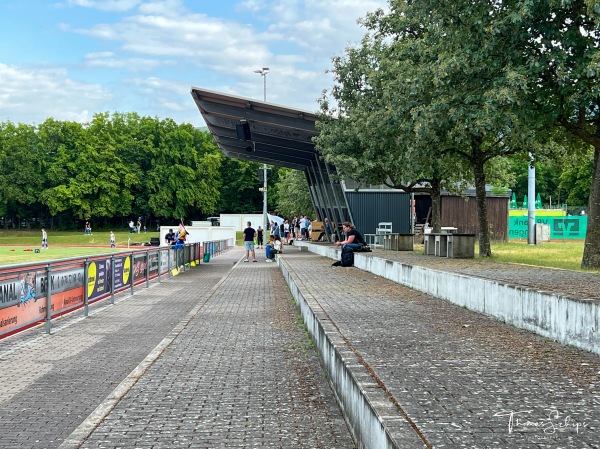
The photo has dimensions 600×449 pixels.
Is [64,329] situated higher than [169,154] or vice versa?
[169,154]

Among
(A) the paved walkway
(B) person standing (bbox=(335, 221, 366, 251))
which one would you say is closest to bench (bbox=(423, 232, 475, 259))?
(B) person standing (bbox=(335, 221, 366, 251))

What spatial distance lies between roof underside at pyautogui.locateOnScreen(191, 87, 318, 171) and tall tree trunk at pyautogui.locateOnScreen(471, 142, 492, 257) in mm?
10130

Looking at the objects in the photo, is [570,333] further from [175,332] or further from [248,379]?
[175,332]

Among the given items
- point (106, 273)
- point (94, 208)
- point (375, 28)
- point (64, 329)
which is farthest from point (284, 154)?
point (94, 208)

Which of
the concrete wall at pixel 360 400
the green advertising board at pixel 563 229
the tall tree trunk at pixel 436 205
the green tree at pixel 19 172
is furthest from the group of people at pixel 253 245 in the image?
the green tree at pixel 19 172

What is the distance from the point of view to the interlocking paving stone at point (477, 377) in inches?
155

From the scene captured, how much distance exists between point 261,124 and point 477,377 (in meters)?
26.7

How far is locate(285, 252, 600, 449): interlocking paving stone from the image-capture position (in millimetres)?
3941

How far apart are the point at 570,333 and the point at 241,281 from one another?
14323 mm

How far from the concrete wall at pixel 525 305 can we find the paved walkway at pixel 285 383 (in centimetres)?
19

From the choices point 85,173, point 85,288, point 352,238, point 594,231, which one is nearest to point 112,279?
point 85,288

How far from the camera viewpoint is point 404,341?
23.8 ft

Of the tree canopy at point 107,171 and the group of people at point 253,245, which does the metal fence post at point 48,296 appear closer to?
the group of people at point 253,245

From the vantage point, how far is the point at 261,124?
103 feet
